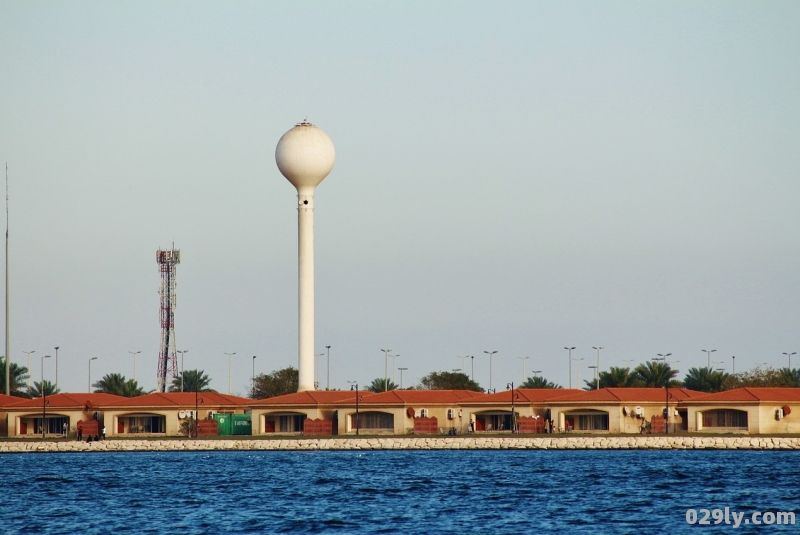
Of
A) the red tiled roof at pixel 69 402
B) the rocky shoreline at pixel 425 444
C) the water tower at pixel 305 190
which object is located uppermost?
the water tower at pixel 305 190

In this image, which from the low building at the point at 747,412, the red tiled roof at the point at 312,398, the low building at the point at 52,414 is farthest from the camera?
the low building at the point at 52,414

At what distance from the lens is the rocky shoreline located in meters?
86.1

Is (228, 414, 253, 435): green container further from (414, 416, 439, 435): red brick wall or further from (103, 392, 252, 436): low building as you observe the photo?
(414, 416, 439, 435): red brick wall

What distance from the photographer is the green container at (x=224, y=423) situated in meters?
103

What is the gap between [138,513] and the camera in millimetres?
50844

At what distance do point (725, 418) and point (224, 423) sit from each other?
128 feet

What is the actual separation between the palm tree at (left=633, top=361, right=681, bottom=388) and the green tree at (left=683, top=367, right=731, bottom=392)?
451cm

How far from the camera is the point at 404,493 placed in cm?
5709

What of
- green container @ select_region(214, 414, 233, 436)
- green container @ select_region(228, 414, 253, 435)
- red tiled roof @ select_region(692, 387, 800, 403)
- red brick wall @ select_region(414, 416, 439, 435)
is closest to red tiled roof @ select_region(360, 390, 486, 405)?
red brick wall @ select_region(414, 416, 439, 435)

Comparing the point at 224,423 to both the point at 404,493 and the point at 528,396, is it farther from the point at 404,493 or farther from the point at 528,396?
the point at 404,493

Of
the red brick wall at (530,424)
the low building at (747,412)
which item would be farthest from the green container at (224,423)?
the low building at (747,412)

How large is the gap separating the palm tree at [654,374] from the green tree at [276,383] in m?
37.2

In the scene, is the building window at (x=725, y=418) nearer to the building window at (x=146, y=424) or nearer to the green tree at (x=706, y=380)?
the green tree at (x=706, y=380)

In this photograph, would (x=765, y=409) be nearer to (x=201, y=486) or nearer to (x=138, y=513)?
(x=201, y=486)
